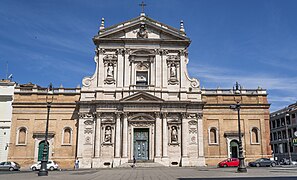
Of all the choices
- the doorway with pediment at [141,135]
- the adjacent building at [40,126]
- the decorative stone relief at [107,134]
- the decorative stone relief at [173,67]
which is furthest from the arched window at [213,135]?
the adjacent building at [40,126]

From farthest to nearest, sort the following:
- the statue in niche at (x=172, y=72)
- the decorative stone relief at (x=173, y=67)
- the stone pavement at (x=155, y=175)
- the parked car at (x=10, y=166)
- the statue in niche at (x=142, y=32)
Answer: the statue in niche at (x=142, y=32)
the statue in niche at (x=172, y=72)
the decorative stone relief at (x=173, y=67)
the parked car at (x=10, y=166)
the stone pavement at (x=155, y=175)

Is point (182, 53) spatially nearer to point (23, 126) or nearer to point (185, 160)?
point (185, 160)

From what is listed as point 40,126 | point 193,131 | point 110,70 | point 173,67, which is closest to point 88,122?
point 40,126

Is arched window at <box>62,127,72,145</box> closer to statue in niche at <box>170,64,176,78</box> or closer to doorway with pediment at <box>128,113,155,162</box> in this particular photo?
doorway with pediment at <box>128,113,155,162</box>

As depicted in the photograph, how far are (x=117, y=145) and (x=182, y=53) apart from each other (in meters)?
14.8

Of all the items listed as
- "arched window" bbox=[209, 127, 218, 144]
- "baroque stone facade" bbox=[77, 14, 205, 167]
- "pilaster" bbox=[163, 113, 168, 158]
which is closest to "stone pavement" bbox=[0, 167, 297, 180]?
"pilaster" bbox=[163, 113, 168, 158]

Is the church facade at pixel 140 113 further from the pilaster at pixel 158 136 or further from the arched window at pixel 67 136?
the pilaster at pixel 158 136

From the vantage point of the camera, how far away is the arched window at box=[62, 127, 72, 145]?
1515 inches

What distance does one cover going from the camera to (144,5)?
1662 inches

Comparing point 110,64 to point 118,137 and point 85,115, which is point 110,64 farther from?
point 118,137

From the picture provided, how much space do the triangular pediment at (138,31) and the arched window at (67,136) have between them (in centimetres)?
1229

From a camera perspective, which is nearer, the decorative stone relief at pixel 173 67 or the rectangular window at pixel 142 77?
the decorative stone relief at pixel 173 67

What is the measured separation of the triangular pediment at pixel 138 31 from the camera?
131 ft

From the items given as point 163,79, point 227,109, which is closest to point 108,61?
point 163,79
